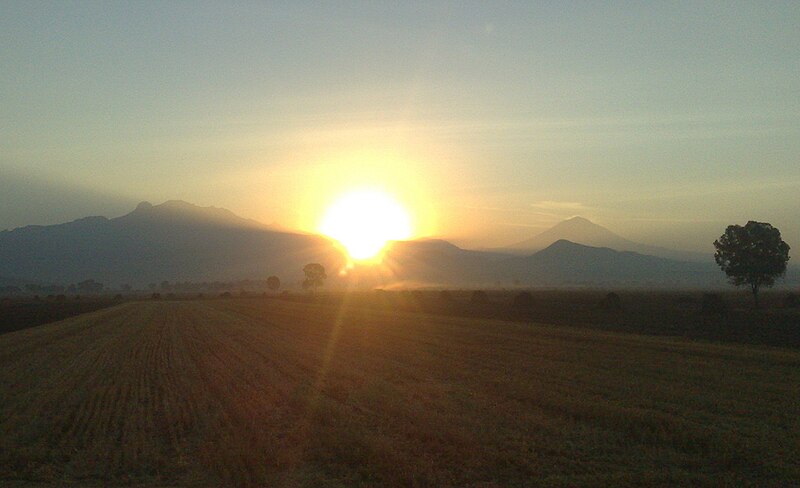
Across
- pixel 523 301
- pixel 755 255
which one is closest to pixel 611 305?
pixel 523 301

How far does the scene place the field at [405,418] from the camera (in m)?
10.8

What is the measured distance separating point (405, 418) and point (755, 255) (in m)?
82.0

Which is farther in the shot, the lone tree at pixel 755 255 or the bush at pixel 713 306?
the lone tree at pixel 755 255

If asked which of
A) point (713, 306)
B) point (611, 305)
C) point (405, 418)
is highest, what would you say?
point (713, 306)

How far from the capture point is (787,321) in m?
50.8

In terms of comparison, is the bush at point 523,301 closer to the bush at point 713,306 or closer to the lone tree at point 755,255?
the bush at point 713,306

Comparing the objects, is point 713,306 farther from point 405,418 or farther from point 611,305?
point 405,418

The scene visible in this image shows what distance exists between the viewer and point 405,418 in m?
14.4

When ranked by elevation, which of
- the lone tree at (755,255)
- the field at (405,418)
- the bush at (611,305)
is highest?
the lone tree at (755,255)

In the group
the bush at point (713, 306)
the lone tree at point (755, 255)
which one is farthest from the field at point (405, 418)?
the lone tree at point (755, 255)

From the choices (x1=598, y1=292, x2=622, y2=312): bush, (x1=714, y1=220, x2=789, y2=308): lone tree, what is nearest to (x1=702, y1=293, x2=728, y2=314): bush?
(x1=598, y1=292, x2=622, y2=312): bush

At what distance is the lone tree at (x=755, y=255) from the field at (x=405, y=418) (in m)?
61.7

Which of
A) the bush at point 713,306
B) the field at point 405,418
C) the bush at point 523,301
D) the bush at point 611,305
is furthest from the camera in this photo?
the bush at point 523,301

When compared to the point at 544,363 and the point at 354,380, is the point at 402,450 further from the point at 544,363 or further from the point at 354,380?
the point at 544,363
